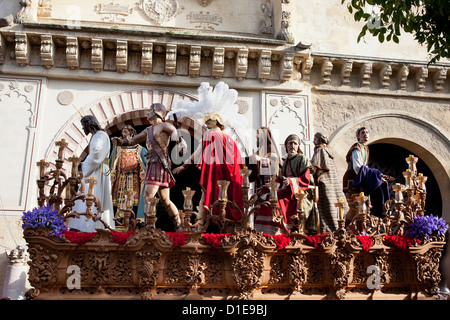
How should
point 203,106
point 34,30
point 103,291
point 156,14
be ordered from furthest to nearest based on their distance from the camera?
1. point 156,14
2. point 34,30
3. point 203,106
4. point 103,291

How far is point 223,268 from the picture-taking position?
17.2 feet

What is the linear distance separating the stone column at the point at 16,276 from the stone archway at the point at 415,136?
6644mm

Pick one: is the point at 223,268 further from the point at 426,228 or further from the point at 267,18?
the point at 267,18

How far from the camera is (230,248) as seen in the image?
5188 millimetres

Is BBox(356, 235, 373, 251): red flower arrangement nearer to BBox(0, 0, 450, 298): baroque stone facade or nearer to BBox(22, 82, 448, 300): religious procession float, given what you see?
BBox(22, 82, 448, 300): religious procession float

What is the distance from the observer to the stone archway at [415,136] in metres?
11.1

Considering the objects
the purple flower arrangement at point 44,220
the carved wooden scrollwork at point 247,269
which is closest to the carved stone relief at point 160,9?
the purple flower arrangement at point 44,220

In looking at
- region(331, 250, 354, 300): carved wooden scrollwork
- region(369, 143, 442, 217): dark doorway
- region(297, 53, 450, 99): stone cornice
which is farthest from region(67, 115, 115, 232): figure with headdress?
region(369, 143, 442, 217): dark doorway

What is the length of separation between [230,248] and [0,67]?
7.11 m

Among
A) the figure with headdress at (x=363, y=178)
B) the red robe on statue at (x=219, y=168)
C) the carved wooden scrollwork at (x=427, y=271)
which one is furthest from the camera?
the figure with headdress at (x=363, y=178)

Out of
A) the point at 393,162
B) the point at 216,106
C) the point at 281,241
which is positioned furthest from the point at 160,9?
the point at 281,241

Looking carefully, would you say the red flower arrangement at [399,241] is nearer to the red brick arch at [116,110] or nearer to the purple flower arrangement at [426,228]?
the purple flower arrangement at [426,228]
